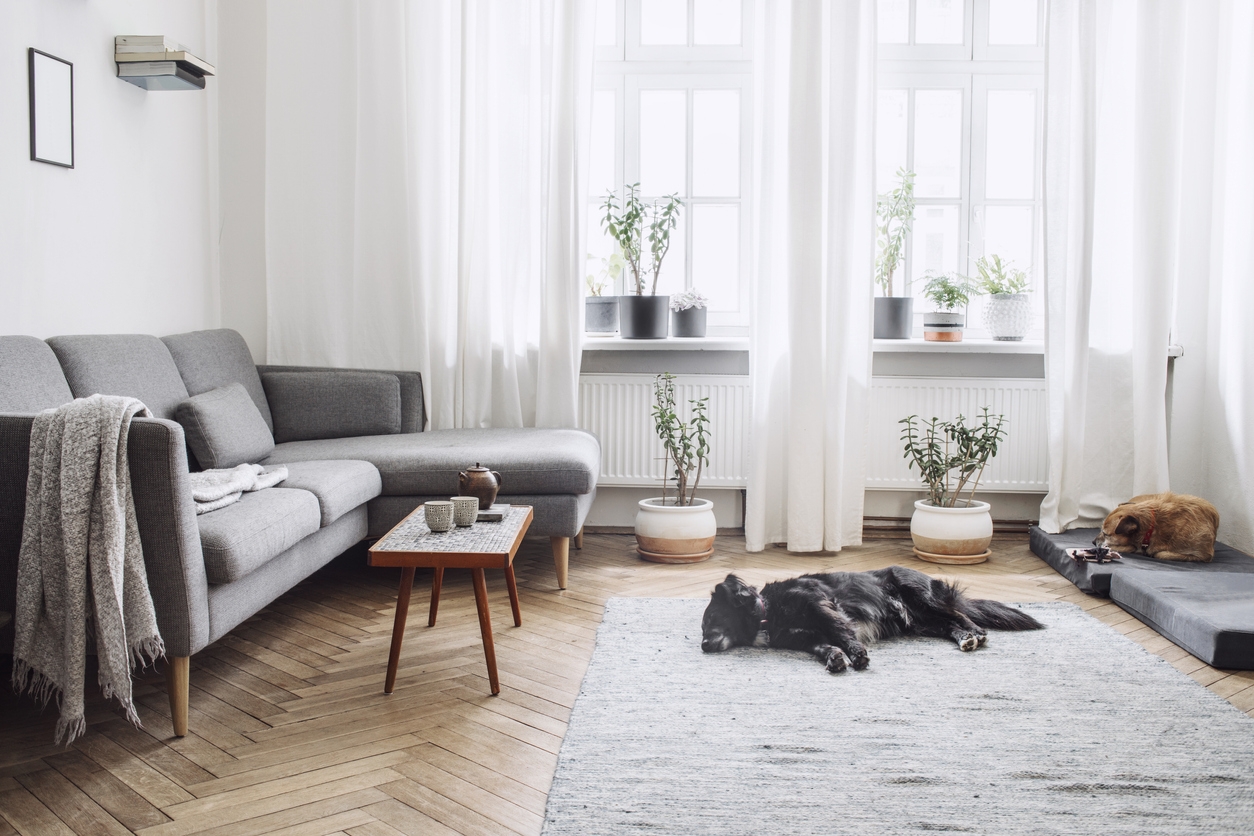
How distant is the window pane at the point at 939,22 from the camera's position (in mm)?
4125

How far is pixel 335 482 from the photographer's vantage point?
2.78 meters

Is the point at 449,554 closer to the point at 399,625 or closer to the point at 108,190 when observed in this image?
the point at 399,625

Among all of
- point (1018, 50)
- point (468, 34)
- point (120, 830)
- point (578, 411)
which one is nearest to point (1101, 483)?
point (1018, 50)

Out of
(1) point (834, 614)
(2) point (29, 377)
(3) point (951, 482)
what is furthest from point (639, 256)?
(2) point (29, 377)

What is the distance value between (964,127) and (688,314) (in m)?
1.52

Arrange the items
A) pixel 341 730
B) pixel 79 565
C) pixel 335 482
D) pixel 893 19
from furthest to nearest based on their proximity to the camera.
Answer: pixel 893 19 → pixel 335 482 → pixel 341 730 → pixel 79 565

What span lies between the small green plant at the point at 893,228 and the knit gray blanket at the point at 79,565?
3092 millimetres

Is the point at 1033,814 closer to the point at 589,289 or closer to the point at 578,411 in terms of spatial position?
the point at 578,411

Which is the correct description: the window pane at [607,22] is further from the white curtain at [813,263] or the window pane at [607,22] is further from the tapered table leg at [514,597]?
the tapered table leg at [514,597]

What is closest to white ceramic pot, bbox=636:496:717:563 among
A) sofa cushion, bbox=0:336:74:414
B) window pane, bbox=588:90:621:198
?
window pane, bbox=588:90:621:198

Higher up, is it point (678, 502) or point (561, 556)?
point (678, 502)

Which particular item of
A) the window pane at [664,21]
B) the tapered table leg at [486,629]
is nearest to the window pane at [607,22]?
the window pane at [664,21]

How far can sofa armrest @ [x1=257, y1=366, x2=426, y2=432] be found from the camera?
12.3ft

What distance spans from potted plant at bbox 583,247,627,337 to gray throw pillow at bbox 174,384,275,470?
4.84 ft
